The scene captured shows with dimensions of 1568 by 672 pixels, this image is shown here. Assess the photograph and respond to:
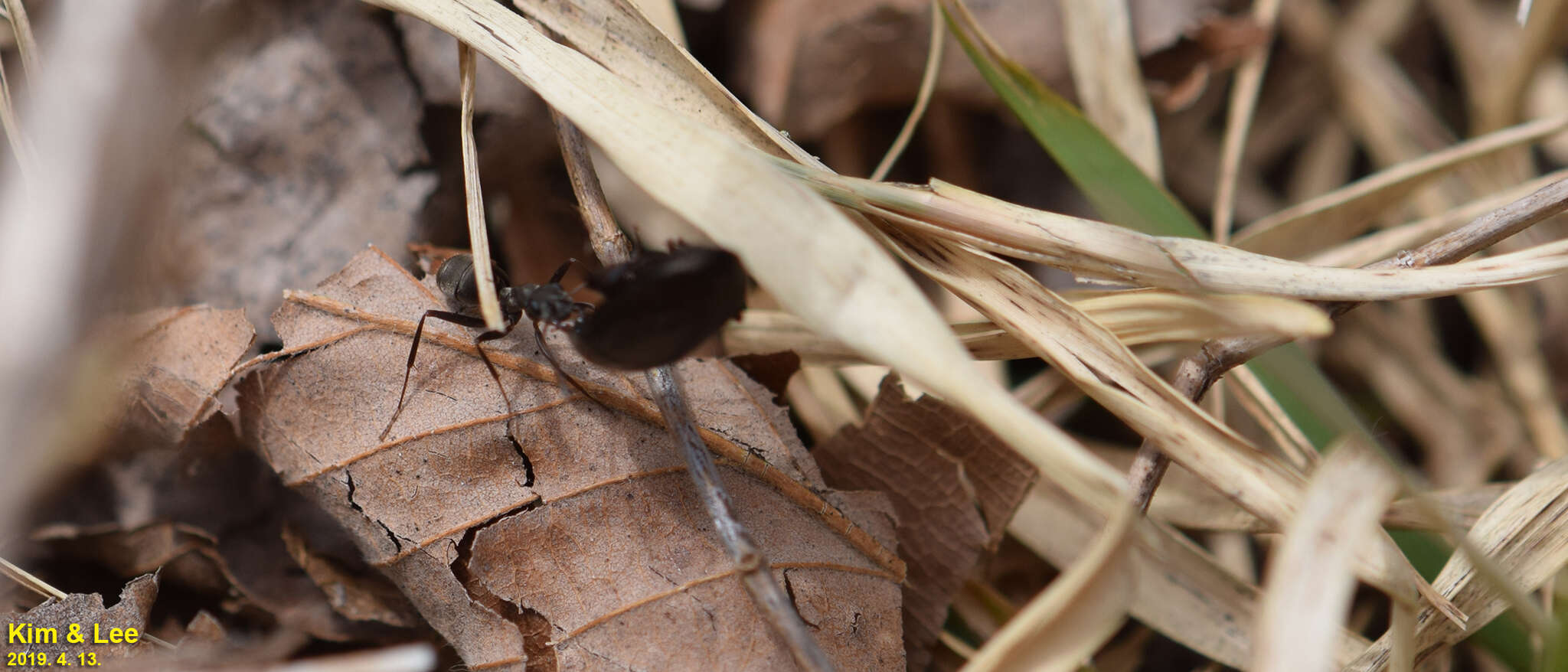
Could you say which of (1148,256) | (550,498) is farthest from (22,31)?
(1148,256)

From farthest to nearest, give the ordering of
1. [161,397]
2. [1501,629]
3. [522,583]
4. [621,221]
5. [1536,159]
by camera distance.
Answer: [1536,159]
[621,221]
[161,397]
[1501,629]
[522,583]

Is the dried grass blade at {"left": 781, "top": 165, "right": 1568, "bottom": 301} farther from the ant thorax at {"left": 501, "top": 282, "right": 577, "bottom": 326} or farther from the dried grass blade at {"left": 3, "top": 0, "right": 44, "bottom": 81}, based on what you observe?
the dried grass blade at {"left": 3, "top": 0, "right": 44, "bottom": 81}

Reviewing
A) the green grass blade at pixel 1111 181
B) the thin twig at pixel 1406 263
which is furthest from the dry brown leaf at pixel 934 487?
the green grass blade at pixel 1111 181

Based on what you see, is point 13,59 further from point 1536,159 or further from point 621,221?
point 1536,159

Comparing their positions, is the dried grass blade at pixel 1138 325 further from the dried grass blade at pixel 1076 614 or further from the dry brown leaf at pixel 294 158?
the dry brown leaf at pixel 294 158

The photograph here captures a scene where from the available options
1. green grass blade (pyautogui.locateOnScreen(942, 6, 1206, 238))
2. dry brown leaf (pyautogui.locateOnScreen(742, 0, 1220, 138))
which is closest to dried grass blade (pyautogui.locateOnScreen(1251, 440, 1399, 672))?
green grass blade (pyautogui.locateOnScreen(942, 6, 1206, 238))

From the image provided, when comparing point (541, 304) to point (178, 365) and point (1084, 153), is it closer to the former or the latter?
point (178, 365)

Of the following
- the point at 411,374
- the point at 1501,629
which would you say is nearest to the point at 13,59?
the point at 411,374
